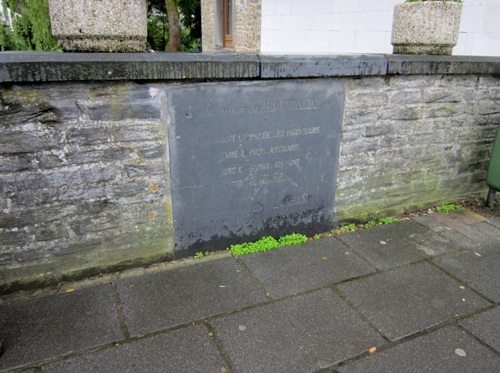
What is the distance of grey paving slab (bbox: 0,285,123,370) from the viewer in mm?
2248

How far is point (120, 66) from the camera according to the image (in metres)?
2.55

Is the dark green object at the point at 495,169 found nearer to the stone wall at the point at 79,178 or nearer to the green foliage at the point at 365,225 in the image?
the green foliage at the point at 365,225

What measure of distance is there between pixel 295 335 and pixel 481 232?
7.95 feet

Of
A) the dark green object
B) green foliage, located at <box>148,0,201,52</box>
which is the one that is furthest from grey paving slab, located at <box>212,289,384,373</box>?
green foliage, located at <box>148,0,201,52</box>

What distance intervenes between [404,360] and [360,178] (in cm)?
187

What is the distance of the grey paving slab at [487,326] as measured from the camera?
7.86ft

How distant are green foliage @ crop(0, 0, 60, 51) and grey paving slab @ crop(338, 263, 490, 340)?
4812 millimetres

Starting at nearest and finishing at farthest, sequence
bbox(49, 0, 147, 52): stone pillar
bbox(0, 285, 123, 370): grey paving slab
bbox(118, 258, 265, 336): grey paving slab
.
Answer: bbox(0, 285, 123, 370): grey paving slab → bbox(118, 258, 265, 336): grey paving slab → bbox(49, 0, 147, 52): stone pillar

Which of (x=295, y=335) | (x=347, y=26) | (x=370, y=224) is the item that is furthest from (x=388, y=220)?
(x=347, y=26)

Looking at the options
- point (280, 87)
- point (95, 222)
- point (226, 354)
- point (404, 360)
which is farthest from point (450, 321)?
point (95, 222)

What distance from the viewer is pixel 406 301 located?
274 centimetres

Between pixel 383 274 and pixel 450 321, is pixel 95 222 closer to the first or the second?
pixel 383 274

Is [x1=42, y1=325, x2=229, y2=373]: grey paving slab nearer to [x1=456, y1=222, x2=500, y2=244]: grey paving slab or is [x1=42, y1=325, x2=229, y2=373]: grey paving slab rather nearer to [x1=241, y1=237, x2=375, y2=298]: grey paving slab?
[x1=241, y1=237, x2=375, y2=298]: grey paving slab

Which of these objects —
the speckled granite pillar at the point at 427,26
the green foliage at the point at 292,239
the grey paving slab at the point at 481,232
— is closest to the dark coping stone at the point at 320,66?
the speckled granite pillar at the point at 427,26
